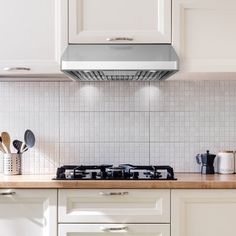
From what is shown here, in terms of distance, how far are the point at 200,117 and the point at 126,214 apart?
0.86m

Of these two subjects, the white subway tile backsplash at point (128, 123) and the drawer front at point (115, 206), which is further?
the white subway tile backsplash at point (128, 123)

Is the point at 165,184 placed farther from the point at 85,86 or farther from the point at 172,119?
the point at 85,86

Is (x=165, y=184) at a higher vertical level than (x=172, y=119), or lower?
lower

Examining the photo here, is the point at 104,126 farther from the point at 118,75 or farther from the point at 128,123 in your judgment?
the point at 118,75

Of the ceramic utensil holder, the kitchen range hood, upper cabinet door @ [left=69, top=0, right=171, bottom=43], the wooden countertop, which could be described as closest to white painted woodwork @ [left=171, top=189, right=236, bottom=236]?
the wooden countertop

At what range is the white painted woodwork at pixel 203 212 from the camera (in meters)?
2.33

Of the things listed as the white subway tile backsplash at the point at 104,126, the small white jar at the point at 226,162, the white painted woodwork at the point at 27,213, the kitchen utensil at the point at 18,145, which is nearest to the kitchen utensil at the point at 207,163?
the small white jar at the point at 226,162

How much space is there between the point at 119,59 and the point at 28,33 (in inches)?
20.6

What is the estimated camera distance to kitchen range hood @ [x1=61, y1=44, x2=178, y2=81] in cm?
242

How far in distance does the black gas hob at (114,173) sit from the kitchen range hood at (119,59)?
55 centimetres

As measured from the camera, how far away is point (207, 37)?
251 cm

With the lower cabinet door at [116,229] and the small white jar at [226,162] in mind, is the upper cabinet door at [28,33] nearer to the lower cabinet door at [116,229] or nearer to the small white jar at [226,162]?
the lower cabinet door at [116,229]

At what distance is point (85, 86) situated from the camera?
288 centimetres

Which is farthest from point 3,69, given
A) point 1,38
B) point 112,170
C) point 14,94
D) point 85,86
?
point 112,170
